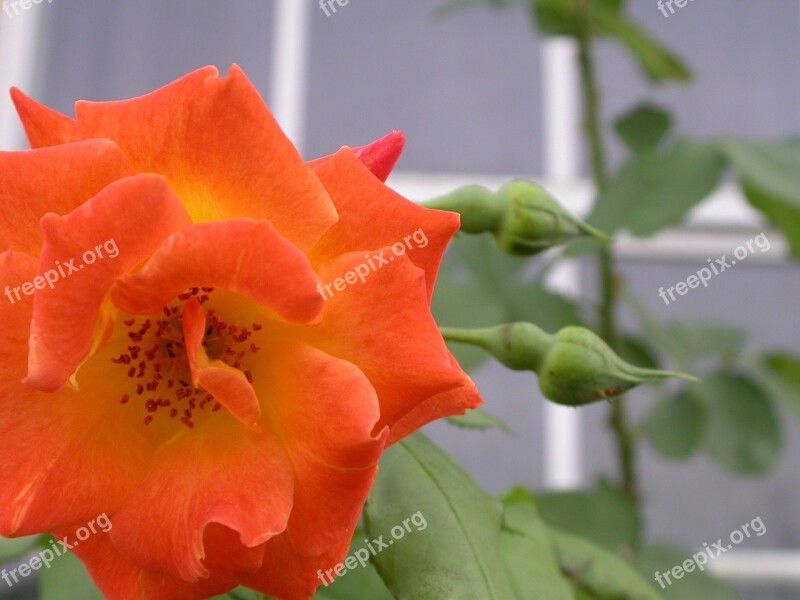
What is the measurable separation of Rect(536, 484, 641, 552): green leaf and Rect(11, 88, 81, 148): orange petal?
2.07 ft

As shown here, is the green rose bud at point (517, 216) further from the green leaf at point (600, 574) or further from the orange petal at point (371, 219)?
the green leaf at point (600, 574)

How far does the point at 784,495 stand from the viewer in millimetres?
1733

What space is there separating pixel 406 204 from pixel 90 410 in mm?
183

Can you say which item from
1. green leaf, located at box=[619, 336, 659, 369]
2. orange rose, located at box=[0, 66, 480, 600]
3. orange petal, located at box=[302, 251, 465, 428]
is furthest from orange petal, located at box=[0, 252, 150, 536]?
green leaf, located at box=[619, 336, 659, 369]

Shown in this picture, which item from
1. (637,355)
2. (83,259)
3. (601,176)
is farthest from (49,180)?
Result: (637,355)

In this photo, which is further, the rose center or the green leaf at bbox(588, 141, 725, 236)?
the green leaf at bbox(588, 141, 725, 236)

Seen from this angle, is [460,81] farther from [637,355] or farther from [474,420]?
[474,420]

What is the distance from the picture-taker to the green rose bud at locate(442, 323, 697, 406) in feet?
1.46

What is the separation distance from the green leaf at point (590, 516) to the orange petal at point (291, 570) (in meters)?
0.51

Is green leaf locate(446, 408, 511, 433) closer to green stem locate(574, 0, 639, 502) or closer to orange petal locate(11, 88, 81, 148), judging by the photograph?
orange petal locate(11, 88, 81, 148)

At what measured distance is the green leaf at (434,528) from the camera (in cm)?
41

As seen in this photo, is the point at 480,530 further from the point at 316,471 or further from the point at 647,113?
the point at 647,113

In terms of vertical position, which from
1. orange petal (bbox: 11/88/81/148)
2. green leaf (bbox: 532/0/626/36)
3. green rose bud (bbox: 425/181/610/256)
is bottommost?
green rose bud (bbox: 425/181/610/256)

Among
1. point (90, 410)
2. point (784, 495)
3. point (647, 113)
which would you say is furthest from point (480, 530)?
point (784, 495)
